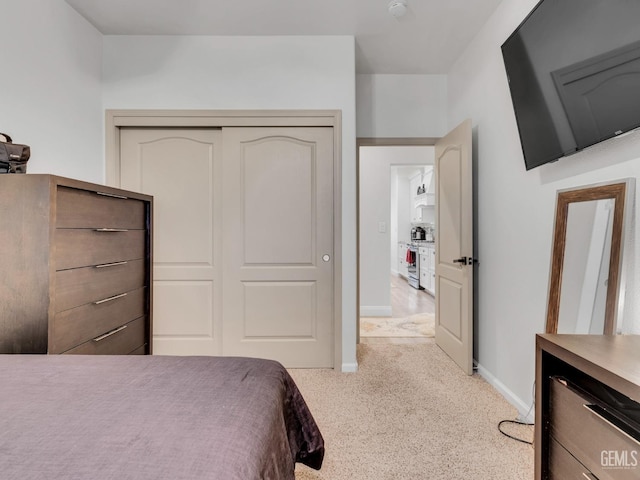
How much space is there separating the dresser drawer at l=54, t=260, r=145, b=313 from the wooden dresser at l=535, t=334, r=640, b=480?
1.98 metres

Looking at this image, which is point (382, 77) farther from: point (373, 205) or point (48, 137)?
point (48, 137)

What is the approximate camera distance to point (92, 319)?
1822 millimetres

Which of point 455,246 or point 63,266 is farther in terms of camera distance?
point 455,246

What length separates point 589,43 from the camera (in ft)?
4.60

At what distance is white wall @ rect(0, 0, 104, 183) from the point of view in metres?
1.96

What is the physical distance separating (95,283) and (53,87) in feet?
4.55

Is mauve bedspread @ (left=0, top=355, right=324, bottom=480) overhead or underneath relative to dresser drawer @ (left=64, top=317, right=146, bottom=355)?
overhead

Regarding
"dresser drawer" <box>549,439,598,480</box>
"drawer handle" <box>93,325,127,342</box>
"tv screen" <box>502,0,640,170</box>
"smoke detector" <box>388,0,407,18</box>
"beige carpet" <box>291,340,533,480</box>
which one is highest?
"smoke detector" <box>388,0,407,18</box>

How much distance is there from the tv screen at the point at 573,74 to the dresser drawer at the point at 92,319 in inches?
96.4

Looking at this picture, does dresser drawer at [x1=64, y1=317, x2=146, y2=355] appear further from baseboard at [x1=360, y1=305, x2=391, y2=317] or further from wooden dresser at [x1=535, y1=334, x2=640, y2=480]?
baseboard at [x1=360, y1=305, x2=391, y2=317]

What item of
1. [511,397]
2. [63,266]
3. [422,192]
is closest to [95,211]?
[63,266]

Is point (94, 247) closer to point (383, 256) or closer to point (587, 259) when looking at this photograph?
point (587, 259)

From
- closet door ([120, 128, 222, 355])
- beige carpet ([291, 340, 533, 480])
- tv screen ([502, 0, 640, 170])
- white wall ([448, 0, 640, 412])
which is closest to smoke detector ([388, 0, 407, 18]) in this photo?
white wall ([448, 0, 640, 412])

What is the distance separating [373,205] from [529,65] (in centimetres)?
296
